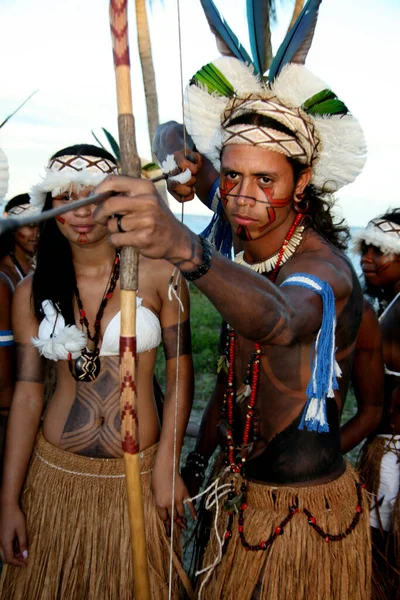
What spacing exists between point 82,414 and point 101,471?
275 mm

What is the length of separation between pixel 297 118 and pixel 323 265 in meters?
0.65

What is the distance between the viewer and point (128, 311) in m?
1.52

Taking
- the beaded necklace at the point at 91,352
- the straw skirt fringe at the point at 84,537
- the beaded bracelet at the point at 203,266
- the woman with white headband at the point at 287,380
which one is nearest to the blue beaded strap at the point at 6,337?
the beaded necklace at the point at 91,352

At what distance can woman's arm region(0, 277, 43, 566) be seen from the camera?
8.59ft

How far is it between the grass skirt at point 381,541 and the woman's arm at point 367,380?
0.20 meters

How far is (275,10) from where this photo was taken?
8273 millimetres

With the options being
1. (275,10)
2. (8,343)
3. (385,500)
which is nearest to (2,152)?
(8,343)

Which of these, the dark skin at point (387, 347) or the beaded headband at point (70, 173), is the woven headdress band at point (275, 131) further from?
the dark skin at point (387, 347)

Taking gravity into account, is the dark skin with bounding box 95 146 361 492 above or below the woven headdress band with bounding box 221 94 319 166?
below

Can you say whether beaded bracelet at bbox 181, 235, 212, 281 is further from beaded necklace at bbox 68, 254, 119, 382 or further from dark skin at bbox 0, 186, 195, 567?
beaded necklace at bbox 68, 254, 119, 382

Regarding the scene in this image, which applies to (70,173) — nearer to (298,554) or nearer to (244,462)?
(244,462)

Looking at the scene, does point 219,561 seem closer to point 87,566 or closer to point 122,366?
point 87,566

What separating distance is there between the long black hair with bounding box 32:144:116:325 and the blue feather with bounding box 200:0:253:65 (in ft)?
2.48

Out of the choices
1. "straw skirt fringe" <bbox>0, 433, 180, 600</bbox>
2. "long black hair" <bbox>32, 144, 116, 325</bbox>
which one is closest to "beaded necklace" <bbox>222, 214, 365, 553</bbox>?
"straw skirt fringe" <bbox>0, 433, 180, 600</bbox>
